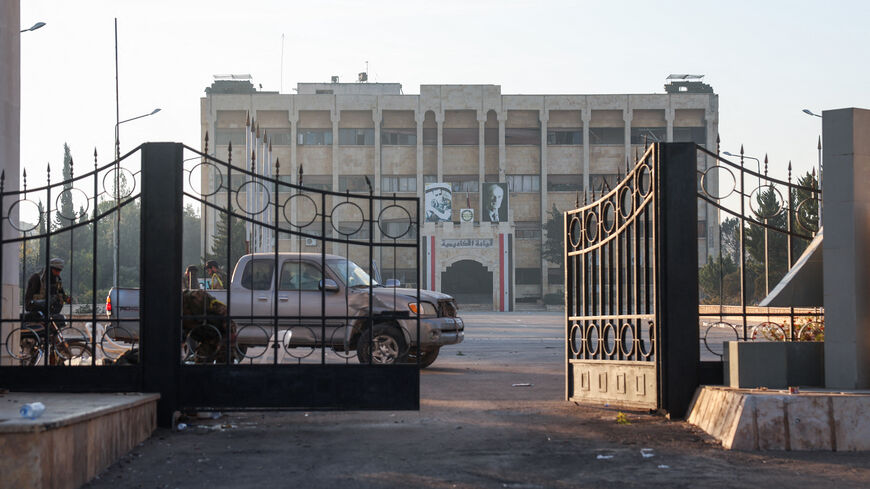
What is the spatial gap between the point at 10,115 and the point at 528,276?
6616cm

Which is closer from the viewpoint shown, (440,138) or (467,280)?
(440,138)


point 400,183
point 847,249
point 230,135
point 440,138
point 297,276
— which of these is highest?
point 230,135

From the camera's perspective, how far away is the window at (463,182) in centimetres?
7556

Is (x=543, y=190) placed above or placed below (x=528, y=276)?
above

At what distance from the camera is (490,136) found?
250 feet

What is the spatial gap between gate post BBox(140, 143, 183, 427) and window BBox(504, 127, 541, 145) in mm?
67852

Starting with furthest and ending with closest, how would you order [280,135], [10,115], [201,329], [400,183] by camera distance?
[280,135] < [400,183] < [10,115] < [201,329]

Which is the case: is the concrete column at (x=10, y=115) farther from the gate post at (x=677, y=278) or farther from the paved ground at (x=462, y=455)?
the gate post at (x=677, y=278)

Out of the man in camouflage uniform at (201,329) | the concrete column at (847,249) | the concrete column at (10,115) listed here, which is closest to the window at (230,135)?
the concrete column at (10,115)

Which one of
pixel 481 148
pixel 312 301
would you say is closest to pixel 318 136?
pixel 481 148

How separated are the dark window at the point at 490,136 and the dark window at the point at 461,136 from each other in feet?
2.32

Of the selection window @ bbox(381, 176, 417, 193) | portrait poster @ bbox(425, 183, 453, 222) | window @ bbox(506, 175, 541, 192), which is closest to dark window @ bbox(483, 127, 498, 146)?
window @ bbox(506, 175, 541, 192)

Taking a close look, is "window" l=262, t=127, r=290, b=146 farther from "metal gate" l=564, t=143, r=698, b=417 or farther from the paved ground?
"metal gate" l=564, t=143, r=698, b=417

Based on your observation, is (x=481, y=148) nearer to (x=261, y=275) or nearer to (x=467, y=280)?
(x=467, y=280)
